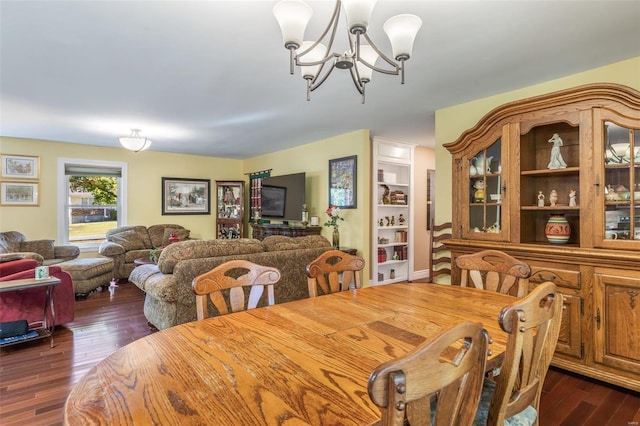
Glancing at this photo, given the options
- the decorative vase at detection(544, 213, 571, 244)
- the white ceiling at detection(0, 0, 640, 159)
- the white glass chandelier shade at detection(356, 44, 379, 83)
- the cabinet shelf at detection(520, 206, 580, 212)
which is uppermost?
the white ceiling at detection(0, 0, 640, 159)

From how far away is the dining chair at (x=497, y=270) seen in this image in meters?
1.94

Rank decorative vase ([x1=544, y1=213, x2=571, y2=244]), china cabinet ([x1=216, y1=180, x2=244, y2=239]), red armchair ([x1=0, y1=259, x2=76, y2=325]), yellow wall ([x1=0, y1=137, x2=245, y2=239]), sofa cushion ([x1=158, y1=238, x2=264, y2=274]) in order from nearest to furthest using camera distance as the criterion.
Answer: decorative vase ([x1=544, y1=213, x2=571, y2=244]) → sofa cushion ([x1=158, y1=238, x2=264, y2=274]) → red armchair ([x1=0, y1=259, x2=76, y2=325]) → yellow wall ([x1=0, y1=137, x2=245, y2=239]) → china cabinet ([x1=216, y1=180, x2=244, y2=239])

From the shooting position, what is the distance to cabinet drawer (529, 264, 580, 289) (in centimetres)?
249

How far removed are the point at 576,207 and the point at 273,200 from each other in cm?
478

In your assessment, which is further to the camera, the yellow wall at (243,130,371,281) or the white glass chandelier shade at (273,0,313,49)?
the yellow wall at (243,130,371,281)

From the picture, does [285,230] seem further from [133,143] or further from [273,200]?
[133,143]

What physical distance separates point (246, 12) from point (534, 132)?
2581 mm

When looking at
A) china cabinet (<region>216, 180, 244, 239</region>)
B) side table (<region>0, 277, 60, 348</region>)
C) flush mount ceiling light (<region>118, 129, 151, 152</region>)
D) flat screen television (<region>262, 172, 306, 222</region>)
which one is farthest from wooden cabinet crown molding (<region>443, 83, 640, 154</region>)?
china cabinet (<region>216, 180, 244, 239</region>)

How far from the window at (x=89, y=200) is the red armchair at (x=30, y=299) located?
2.94 meters

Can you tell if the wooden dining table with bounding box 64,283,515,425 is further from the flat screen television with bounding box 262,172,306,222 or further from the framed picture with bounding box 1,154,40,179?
the framed picture with bounding box 1,154,40,179

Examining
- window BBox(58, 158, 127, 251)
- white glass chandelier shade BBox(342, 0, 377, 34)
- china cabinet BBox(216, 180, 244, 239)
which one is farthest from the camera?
china cabinet BBox(216, 180, 244, 239)

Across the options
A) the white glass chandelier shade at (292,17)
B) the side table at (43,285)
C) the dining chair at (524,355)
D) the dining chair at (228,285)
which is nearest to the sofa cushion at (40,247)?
the side table at (43,285)

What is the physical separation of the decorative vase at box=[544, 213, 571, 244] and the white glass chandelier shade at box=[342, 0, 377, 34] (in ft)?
7.96

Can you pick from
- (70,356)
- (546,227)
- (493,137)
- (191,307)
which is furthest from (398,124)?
(70,356)
